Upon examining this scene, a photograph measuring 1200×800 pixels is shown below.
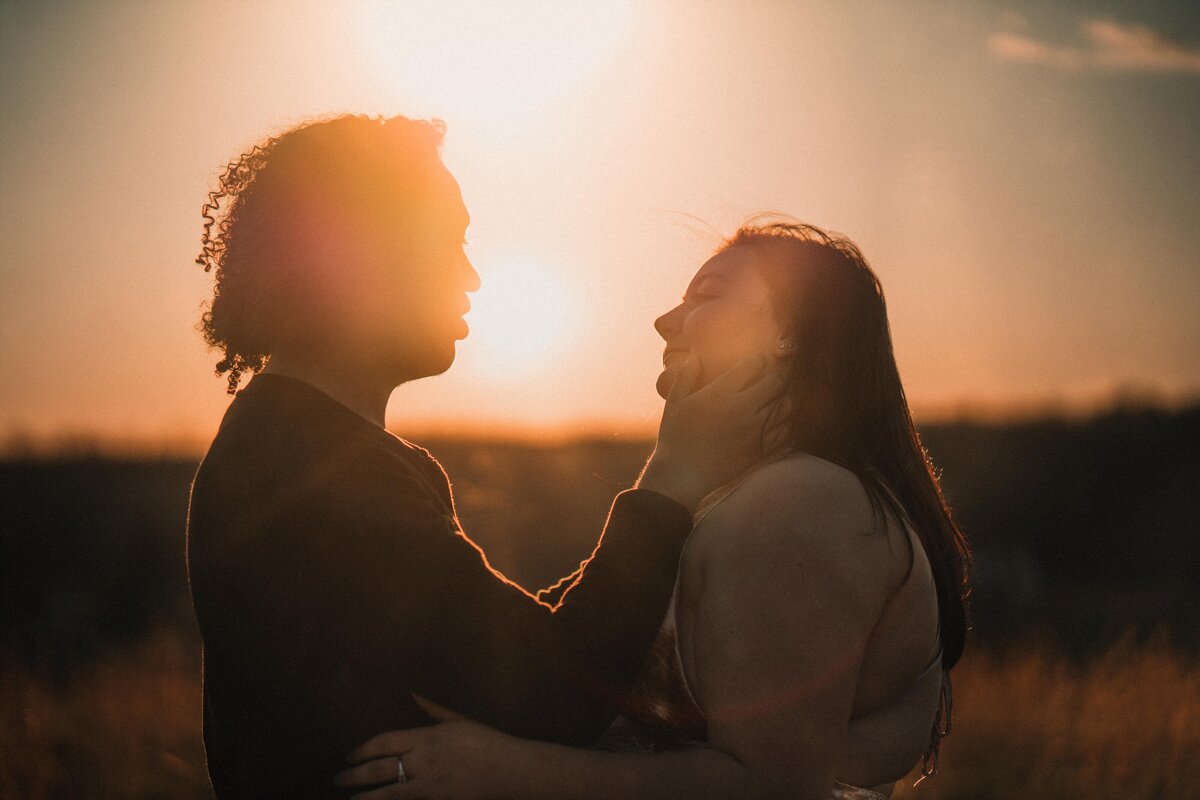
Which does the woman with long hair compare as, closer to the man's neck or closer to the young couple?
Answer: the young couple

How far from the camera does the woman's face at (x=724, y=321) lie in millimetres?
3107

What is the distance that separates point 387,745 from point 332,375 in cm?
107

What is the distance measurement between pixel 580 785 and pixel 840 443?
1.21m

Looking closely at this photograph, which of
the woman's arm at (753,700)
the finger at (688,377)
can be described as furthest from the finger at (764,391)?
the woman's arm at (753,700)

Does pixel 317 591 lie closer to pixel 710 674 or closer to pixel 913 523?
pixel 710 674

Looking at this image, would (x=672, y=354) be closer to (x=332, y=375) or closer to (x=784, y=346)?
(x=784, y=346)

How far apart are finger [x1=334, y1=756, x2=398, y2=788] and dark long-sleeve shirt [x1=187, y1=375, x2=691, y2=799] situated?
81mm

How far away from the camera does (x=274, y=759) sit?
251cm

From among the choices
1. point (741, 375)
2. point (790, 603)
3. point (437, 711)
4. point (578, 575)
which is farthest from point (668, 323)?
point (437, 711)

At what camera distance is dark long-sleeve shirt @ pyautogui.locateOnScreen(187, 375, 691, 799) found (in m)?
2.47

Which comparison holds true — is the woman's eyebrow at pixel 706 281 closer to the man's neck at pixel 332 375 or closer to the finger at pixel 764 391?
the finger at pixel 764 391

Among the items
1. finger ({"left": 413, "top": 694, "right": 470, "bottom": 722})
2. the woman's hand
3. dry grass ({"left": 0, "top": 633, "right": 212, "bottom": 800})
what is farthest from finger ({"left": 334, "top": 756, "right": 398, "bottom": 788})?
dry grass ({"left": 0, "top": 633, "right": 212, "bottom": 800})

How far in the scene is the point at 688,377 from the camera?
3.21m

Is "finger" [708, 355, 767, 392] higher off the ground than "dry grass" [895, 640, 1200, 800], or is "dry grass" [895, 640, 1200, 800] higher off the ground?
"finger" [708, 355, 767, 392]
